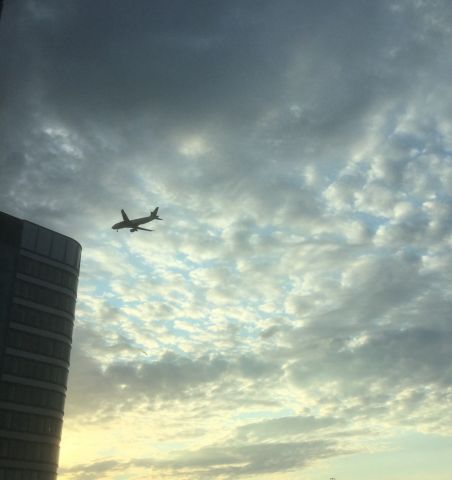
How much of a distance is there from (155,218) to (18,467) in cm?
4712

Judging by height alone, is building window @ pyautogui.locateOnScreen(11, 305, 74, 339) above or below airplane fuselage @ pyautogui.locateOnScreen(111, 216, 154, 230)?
below

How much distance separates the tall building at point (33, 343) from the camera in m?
91.4

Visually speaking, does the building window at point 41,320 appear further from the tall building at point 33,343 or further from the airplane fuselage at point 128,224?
the airplane fuselage at point 128,224

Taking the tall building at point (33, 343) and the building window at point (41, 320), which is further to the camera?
the building window at point (41, 320)

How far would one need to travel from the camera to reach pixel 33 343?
97.2 m

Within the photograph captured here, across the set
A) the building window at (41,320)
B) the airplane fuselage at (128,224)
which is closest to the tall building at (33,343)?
the building window at (41,320)

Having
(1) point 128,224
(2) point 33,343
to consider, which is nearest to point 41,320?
(2) point 33,343

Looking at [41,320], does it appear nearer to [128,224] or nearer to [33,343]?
[33,343]

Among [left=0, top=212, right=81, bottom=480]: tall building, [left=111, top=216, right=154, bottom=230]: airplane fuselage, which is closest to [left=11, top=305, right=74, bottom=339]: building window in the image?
[left=0, top=212, right=81, bottom=480]: tall building

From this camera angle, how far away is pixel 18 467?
89.8m

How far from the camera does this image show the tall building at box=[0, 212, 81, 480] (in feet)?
300

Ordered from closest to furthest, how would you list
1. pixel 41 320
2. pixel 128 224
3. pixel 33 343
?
pixel 128 224 → pixel 33 343 → pixel 41 320

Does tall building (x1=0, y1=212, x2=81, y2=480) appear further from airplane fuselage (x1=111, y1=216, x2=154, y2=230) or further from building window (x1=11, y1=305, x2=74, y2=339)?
airplane fuselage (x1=111, y1=216, x2=154, y2=230)

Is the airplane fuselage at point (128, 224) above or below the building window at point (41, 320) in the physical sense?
above
